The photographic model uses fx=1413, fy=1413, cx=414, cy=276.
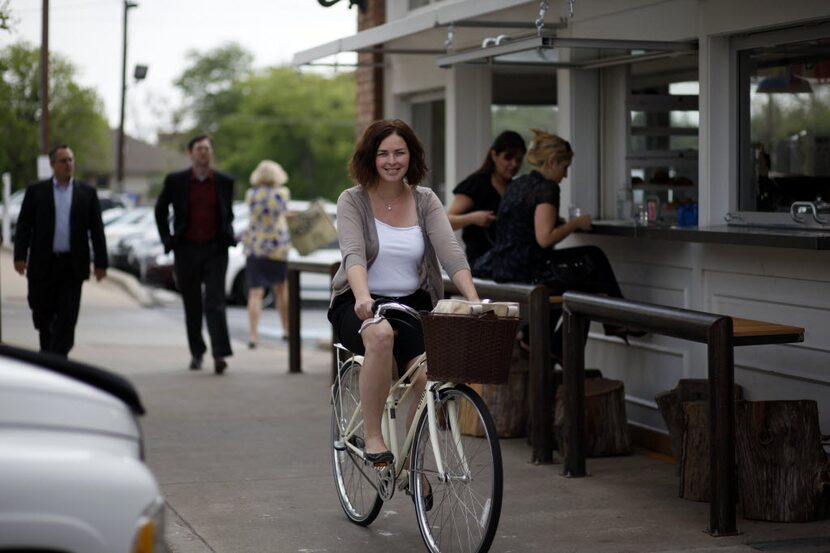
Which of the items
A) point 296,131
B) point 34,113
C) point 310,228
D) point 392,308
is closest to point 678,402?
point 392,308

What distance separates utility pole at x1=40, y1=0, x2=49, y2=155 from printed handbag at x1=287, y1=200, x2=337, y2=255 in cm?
406

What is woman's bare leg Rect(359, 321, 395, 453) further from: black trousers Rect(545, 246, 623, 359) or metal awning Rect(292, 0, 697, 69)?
black trousers Rect(545, 246, 623, 359)

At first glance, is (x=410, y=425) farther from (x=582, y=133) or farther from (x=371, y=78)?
(x=371, y=78)

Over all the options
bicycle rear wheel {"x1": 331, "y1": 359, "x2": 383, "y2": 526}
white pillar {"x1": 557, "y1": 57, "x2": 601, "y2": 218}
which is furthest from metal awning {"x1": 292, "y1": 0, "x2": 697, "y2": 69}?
bicycle rear wheel {"x1": 331, "y1": 359, "x2": 383, "y2": 526}

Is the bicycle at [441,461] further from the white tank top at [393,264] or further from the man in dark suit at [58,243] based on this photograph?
the man in dark suit at [58,243]

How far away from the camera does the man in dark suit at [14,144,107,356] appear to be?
10.4m

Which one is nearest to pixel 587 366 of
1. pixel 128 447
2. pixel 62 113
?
pixel 128 447

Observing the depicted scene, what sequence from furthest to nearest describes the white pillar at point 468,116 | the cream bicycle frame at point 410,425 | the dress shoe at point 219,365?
the dress shoe at point 219,365 < the white pillar at point 468,116 < the cream bicycle frame at point 410,425

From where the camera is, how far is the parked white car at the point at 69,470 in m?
3.00

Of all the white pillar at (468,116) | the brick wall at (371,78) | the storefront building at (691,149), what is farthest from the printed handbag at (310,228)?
the storefront building at (691,149)

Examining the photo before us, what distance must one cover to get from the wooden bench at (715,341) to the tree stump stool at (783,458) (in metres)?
0.32

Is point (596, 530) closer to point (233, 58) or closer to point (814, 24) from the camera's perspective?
point (814, 24)

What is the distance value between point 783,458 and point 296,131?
9398 centimetres

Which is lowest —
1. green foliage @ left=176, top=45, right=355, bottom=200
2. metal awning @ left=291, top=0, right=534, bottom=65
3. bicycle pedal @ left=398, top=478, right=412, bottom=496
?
bicycle pedal @ left=398, top=478, right=412, bottom=496
